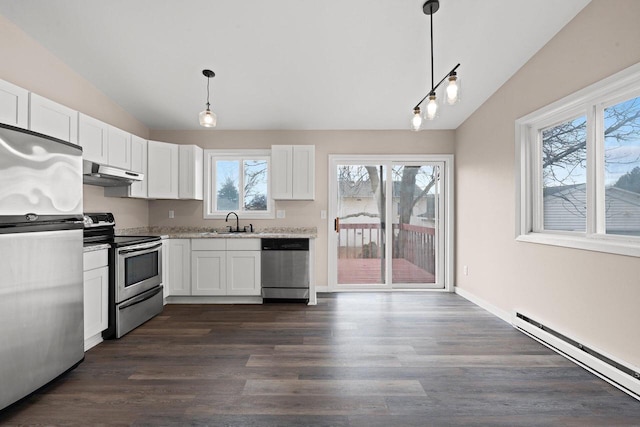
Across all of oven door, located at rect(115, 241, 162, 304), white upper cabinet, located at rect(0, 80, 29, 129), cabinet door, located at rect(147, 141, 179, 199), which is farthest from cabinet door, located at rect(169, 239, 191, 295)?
white upper cabinet, located at rect(0, 80, 29, 129)

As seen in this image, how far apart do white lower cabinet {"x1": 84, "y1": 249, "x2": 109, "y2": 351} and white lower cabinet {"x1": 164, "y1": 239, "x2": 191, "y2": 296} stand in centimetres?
109

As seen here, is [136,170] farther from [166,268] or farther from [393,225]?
[393,225]

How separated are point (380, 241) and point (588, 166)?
2.59 meters

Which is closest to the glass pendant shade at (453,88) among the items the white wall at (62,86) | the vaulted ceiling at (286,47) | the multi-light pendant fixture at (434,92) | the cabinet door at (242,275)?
the multi-light pendant fixture at (434,92)

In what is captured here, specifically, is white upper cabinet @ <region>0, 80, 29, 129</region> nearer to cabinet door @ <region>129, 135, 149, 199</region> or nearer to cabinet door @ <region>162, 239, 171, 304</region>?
cabinet door @ <region>129, 135, 149, 199</region>

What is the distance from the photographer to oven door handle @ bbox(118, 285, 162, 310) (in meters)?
2.88

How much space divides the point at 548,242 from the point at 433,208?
1.92 meters

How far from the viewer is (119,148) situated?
334 centimetres

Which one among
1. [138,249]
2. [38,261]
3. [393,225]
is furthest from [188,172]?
[393,225]

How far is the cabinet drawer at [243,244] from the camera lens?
3.87 m

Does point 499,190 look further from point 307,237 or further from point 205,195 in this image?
point 205,195

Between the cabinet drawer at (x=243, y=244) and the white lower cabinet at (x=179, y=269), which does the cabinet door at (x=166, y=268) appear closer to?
the white lower cabinet at (x=179, y=269)

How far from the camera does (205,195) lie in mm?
4438

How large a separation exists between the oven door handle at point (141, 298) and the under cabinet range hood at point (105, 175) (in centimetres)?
125
